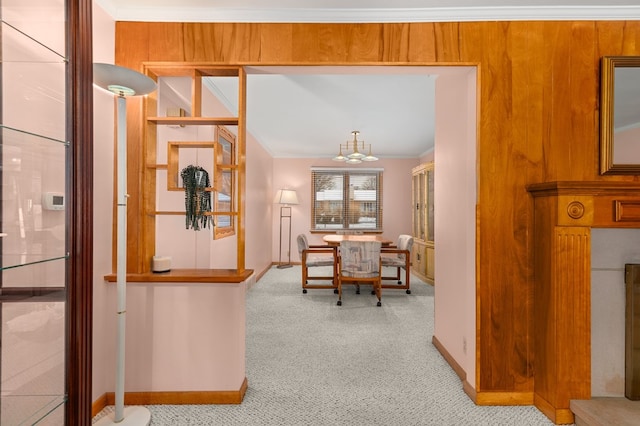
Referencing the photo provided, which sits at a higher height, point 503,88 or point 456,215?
point 503,88

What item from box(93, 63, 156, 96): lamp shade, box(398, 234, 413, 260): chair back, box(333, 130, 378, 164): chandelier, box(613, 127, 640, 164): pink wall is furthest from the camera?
box(333, 130, 378, 164): chandelier

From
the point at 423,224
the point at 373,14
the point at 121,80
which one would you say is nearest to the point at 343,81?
the point at 373,14

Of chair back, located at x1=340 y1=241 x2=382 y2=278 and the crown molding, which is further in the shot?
chair back, located at x1=340 y1=241 x2=382 y2=278

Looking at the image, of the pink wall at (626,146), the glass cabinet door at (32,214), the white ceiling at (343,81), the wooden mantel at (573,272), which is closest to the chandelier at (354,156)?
the white ceiling at (343,81)

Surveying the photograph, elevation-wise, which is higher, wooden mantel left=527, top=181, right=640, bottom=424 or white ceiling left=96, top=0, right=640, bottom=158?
white ceiling left=96, top=0, right=640, bottom=158

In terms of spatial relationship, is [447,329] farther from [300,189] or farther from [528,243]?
[300,189]

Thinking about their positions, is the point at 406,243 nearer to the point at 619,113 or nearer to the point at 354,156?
the point at 354,156

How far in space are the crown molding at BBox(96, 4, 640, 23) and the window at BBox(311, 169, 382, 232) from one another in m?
5.86

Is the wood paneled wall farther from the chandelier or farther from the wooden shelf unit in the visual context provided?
the chandelier

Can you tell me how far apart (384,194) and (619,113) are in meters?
5.94

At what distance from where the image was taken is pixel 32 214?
144cm

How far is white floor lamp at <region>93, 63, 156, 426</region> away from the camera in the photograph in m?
1.65

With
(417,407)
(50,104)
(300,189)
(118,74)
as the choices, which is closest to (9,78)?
(50,104)

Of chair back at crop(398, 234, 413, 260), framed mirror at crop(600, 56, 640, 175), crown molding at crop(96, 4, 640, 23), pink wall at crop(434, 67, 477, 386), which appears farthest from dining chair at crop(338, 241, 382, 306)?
crown molding at crop(96, 4, 640, 23)
